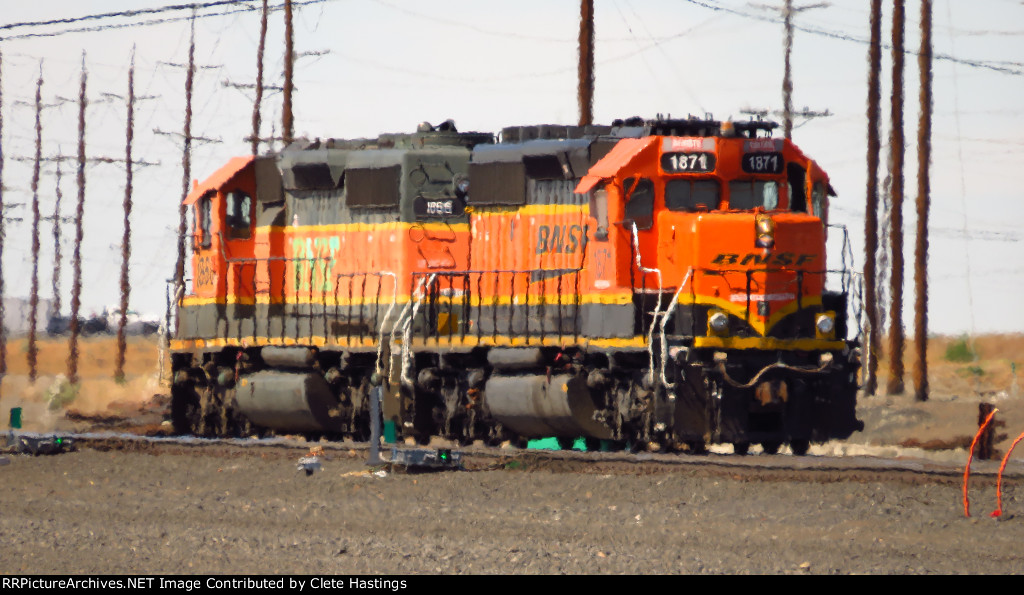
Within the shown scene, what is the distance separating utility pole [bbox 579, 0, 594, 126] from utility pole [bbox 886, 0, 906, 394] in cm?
810

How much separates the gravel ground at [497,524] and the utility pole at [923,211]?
16.0 metres

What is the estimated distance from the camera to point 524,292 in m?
17.6

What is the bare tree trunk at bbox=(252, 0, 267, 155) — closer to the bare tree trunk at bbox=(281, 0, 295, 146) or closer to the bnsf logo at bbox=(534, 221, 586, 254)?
the bare tree trunk at bbox=(281, 0, 295, 146)

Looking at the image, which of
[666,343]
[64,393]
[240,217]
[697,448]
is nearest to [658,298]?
[666,343]

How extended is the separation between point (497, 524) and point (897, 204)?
1843 centimetres

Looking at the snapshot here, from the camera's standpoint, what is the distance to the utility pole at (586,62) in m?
22.5

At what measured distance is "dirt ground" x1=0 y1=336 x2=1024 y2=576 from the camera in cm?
941

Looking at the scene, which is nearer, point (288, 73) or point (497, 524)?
point (497, 524)

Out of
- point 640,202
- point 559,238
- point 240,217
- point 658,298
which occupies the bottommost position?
point 658,298

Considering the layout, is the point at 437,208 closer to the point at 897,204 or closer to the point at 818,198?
the point at 818,198

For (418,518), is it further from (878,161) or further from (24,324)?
(24,324)

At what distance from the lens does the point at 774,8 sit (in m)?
38.5
